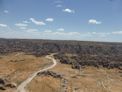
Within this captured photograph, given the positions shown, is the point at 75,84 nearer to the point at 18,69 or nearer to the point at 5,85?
the point at 5,85

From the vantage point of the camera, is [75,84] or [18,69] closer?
[75,84]

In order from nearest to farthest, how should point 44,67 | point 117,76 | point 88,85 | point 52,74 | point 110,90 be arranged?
1. point 110,90
2. point 88,85
3. point 52,74
4. point 117,76
5. point 44,67

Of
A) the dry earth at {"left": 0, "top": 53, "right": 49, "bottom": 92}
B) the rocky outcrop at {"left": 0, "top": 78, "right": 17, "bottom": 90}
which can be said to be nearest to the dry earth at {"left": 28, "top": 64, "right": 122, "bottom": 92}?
the rocky outcrop at {"left": 0, "top": 78, "right": 17, "bottom": 90}

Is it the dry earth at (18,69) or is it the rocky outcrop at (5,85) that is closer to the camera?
the rocky outcrop at (5,85)

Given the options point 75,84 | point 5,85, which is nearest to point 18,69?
point 75,84

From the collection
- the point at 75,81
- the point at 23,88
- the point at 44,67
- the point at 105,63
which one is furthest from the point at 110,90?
the point at 105,63

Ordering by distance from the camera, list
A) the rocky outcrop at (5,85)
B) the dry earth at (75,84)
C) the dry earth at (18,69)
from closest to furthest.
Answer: the rocky outcrop at (5,85), the dry earth at (75,84), the dry earth at (18,69)

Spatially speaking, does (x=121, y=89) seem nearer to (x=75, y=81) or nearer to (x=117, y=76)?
(x=75, y=81)

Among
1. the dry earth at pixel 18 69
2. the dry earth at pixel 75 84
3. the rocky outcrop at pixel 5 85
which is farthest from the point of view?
the dry earth at pixel 18 69

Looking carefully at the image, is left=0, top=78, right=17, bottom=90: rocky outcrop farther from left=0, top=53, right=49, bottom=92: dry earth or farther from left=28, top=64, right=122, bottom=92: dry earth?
left=28, top=64, right=122, bottom=92: dry earth

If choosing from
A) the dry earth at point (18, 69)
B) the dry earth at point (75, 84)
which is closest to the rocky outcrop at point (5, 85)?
the dry earth at point (18, 69)

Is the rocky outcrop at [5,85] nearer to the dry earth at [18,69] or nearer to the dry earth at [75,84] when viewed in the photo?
the dry earth at [18,69]
